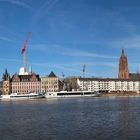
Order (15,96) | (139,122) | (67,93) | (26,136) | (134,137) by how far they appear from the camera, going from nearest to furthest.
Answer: (134,137)
(26,136)
(139,122)
(15,96)
(67,93)

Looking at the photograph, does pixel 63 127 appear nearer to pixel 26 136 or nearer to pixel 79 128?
pixel 79 128

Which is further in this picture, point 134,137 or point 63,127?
point 63,127

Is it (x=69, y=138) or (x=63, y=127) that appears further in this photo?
(x=63, y=127)

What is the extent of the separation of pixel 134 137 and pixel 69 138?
634cm

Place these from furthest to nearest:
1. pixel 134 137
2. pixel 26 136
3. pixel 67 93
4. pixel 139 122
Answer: pixel 67 93 < pixel 139 122 < pixel 26 136 < pixel 134 137

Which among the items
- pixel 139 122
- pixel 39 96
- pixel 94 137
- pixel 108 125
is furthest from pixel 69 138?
pixel 39 96

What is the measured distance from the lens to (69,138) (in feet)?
112

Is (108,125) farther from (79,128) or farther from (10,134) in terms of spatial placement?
(10,134)

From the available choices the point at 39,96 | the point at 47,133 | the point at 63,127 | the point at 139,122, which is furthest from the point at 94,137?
the point at 39,96

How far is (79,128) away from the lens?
4088 cm

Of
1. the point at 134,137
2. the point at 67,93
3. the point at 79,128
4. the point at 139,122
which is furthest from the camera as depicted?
the point at 67,93

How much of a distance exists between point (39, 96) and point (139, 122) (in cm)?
14425

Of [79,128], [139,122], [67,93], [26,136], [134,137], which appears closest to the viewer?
[134,137]

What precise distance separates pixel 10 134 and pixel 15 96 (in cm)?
15031
